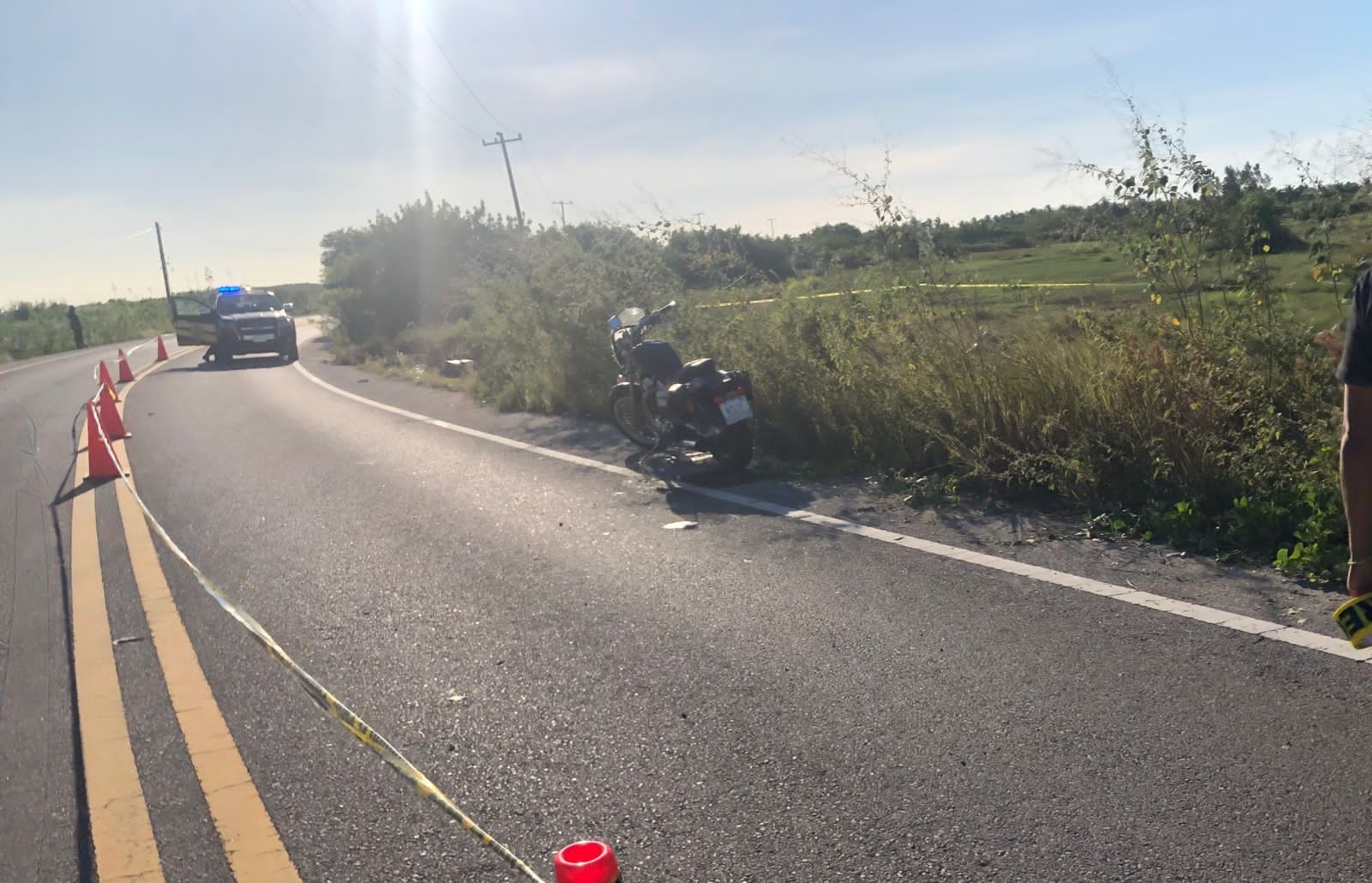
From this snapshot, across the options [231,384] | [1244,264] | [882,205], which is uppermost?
[882,205]

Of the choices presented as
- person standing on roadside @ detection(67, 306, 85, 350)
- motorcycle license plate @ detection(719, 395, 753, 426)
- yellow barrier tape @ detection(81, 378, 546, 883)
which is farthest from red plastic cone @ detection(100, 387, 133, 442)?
person standing on roadside @ detection(67, 306, 85, 350)

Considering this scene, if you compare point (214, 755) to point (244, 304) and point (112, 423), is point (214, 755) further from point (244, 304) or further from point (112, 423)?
point (244, 304)

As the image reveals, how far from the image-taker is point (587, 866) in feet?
8.40

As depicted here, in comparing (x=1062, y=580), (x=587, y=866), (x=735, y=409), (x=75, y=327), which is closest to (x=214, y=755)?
(x=587, y=866)

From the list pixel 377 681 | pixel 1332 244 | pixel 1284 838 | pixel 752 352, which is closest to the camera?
pixel 1284 838

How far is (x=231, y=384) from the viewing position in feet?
76.4

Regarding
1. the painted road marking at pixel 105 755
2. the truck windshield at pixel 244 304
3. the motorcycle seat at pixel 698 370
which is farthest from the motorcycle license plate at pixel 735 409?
the truck windshield at pixel 244 304

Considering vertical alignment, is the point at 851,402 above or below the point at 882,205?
below

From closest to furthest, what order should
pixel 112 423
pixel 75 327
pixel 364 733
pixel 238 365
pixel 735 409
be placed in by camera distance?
pixel 364 733 → pixel 735 409 → pixel 112 423 → pixel 238 365 → pixel 75 327

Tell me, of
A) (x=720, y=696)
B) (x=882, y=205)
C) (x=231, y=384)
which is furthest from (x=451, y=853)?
(x=231, y=384)

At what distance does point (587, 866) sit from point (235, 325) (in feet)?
100

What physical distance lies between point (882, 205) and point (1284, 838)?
746cm

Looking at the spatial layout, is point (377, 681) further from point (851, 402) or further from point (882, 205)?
point (882, 205)

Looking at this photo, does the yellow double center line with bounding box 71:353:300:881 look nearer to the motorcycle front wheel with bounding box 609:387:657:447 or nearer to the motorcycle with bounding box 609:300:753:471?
the motorcycle with bounding box 609:300:753:471
